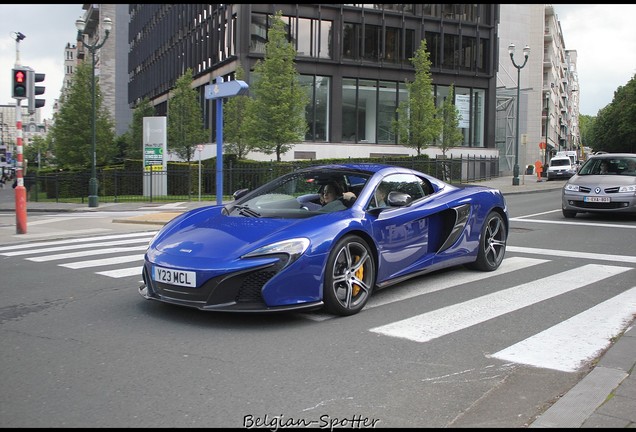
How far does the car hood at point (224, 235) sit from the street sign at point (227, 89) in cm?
978

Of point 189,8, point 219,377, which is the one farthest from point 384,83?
point 219,377

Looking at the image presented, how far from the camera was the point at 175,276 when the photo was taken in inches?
209

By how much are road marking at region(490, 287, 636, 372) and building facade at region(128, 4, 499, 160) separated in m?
34.5

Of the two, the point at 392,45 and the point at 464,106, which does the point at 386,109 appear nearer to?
the point at 392,45

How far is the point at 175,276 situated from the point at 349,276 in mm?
1549

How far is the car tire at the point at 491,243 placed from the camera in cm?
791

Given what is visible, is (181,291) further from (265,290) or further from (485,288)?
(485,288)

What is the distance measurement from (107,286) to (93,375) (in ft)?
10.6

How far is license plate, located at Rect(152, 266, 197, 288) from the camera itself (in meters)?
5.22

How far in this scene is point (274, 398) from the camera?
3.73 meters

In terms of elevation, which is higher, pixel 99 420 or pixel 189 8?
pixel 189 8

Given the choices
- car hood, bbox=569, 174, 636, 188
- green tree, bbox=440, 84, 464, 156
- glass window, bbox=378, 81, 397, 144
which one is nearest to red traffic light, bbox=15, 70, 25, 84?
car hood, bbox=569, 174, 636, 188

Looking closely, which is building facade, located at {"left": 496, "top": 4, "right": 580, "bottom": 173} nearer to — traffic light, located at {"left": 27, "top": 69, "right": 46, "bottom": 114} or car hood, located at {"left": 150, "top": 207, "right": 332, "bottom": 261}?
traffic light, located at {"left": 27, "top": 69, "right": 46, "bottom": 114}

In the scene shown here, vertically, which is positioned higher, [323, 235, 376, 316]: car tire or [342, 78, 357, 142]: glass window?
[342, 78, 357, 142]: glass window
